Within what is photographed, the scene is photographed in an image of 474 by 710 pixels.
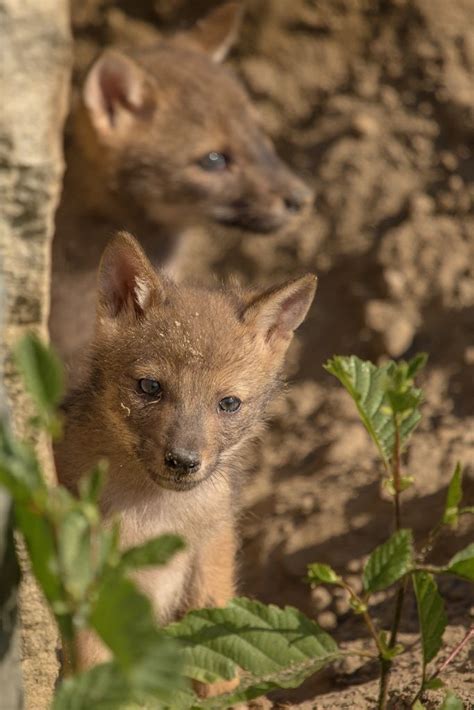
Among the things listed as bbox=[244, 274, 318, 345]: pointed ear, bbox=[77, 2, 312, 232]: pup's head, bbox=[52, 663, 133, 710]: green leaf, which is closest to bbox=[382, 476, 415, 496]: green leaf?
bbox=[52, 663, 133, 710]: green leaf

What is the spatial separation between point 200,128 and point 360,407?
128 inches

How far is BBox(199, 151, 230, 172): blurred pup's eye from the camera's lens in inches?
219

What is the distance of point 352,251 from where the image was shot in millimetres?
5793

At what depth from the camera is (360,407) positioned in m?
2.63

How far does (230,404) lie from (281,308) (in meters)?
0.44

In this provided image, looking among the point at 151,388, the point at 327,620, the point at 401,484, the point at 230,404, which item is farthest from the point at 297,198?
the point at 401,484

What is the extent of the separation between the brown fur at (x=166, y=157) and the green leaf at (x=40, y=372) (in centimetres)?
354

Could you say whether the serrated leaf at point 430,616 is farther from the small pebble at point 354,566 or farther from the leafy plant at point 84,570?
the small pebble at point 354,566

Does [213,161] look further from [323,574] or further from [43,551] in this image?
[43,551]

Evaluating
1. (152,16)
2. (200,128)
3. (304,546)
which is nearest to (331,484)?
(304,546)

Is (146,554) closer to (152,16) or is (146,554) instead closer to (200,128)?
(200,128)

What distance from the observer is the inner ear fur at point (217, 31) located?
237 inches

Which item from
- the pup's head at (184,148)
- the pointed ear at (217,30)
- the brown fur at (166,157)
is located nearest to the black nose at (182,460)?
the brown fur at (166,157)

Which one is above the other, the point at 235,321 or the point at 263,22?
the point at 235,321
